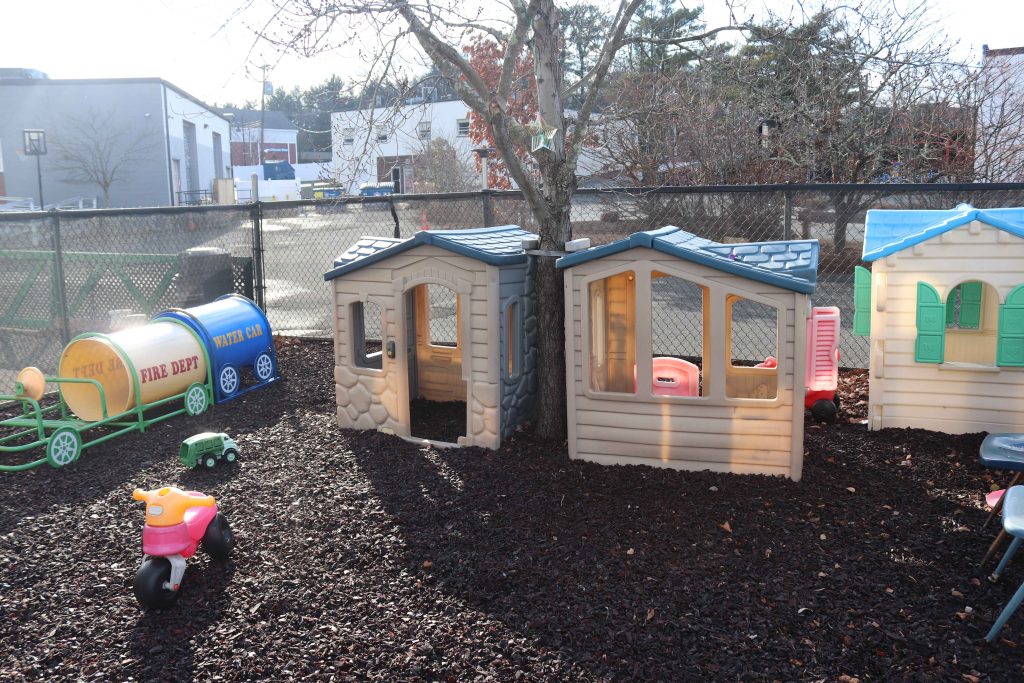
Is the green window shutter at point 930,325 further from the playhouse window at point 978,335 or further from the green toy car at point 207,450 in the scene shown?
the green toy car at point 207,450

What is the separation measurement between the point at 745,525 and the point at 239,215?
310 inches

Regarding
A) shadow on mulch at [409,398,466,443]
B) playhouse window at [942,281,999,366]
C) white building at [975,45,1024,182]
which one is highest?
white building at [975,45,1024,182]

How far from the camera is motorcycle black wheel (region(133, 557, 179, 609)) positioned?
3840 mm

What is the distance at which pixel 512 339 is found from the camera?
238 inches

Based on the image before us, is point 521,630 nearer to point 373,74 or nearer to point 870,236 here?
point 373,74

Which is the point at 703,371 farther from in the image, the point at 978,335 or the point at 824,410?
the point at 978,335

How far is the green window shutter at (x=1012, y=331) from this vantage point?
18.4 feet

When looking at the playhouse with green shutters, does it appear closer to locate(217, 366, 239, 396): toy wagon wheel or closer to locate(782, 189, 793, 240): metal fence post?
locate(782, 189, 793, 240): metal fence post

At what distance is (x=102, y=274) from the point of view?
9.38 m

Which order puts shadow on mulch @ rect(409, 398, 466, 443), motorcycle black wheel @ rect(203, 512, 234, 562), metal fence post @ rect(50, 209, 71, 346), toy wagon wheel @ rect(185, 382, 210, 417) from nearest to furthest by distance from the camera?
motorcycle black wheel @ rect(203, 512, 234, 562), shadow on mulch @ rect(409, 398, 466, 443), toy wagon wheel @ rect(185, 382, 210, 417), metal fence post @ rect(50, 209, 71, 346)

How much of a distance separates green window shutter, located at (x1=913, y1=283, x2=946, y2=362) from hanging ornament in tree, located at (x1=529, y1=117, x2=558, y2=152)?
279cm

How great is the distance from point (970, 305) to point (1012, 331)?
0.95m

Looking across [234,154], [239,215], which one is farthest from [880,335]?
[234,154]

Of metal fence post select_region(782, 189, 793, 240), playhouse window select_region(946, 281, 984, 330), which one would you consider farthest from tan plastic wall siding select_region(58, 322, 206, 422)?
playhouse window select_region(946, 281, 984, 330)
